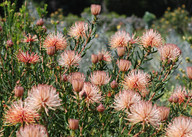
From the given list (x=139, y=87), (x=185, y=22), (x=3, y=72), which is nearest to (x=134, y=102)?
(x=139, y=87)

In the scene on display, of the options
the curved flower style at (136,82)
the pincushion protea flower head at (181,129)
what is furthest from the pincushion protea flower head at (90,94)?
the pincushion protea flower head at (181,129)

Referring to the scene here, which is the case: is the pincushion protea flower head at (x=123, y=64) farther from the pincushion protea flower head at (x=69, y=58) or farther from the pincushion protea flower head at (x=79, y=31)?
the pincushion protea flower head at (x=79, y=31)

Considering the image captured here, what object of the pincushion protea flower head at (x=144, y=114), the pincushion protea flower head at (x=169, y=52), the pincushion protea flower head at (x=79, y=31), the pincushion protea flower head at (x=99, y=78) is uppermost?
the pincushion protea flower head at (x=79, y=31)

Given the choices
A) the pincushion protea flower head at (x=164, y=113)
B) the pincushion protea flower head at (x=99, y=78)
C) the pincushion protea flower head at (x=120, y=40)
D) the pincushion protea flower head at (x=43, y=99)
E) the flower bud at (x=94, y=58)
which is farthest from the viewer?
the pincushion protea flower head at (x=120, y=40)

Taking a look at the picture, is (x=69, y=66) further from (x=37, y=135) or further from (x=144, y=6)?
(x=144, y=6)

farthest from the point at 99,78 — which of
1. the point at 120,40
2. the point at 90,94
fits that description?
the point at 120,40

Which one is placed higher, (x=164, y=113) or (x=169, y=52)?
(x=169, y=52)

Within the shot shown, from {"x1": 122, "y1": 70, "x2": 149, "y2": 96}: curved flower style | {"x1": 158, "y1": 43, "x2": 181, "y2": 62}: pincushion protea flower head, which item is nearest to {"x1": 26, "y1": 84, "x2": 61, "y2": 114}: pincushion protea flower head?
{"x1": 122, "y1": 70, "x2": 149, "y2": 96}: curved flower style

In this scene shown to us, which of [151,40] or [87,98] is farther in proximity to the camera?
[151,40]

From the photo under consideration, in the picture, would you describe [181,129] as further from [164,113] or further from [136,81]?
[136,81]

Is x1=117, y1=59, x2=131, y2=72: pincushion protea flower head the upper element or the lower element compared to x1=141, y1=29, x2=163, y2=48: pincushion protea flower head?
lower

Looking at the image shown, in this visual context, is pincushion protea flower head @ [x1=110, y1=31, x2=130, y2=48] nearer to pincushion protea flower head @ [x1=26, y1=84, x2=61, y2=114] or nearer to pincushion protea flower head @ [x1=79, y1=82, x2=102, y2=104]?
pincushion protea flower head @ [x1=79, y1=82, x2=102, y2=104]

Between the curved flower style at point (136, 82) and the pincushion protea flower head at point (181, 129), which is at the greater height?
the curved flower style at point (136, 82)

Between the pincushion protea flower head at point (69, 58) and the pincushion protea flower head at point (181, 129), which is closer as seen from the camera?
the pincushion protea flower head at point (181, 129)
